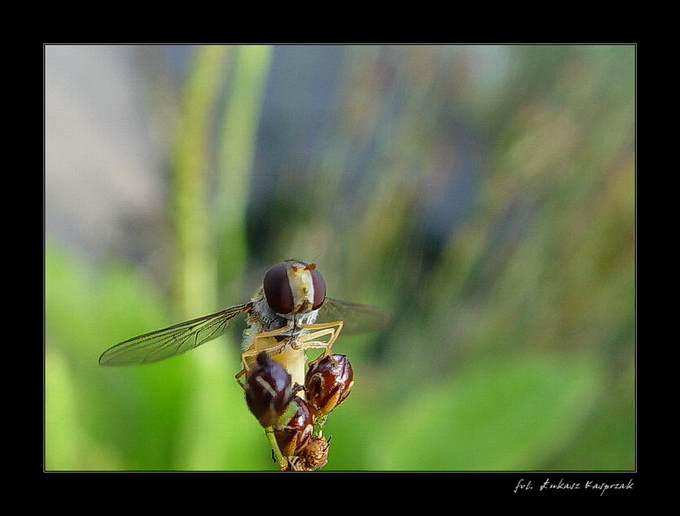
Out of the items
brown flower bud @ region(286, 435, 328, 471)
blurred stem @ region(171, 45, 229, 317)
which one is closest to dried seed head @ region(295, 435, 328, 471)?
brown flower bud @ region(286, 435, 328, 471)

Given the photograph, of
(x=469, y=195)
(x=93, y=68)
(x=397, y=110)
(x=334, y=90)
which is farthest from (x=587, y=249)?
(x=93, y=68)

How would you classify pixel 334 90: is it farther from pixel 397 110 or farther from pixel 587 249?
pixel 587 249

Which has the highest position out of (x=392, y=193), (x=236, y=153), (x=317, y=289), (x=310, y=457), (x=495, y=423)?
(x=236, y=153)

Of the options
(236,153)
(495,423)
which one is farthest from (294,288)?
(236,153)

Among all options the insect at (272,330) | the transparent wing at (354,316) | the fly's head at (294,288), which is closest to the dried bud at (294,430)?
the insect at (272,330)

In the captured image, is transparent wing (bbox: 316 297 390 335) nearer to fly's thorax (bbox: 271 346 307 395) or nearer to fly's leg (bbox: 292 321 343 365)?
fly's leg (bbox: 292 321 343 365)

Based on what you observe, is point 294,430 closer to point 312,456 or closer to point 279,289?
point 312,456
